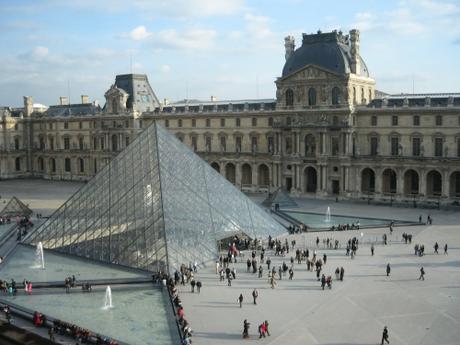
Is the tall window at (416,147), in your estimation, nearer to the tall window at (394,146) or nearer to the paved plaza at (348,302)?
the tall window at (394,146)

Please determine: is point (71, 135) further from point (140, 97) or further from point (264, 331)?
point (264, 331)

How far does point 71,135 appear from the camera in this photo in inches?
2709

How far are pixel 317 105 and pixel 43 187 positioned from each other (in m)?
30.7

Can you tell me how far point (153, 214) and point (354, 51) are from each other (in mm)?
29487

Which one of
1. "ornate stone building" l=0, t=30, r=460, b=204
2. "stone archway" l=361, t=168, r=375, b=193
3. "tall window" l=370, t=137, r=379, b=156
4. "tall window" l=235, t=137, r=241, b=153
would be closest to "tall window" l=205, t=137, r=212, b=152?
"ornate stone building" l=0, t=30, r=460, b=204

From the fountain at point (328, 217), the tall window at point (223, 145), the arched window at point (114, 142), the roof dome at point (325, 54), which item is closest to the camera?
the fountain at point (328, 217)

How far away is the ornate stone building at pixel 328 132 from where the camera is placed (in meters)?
45.7

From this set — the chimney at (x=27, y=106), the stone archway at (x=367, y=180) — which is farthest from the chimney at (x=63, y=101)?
the stone archway at (x=367, y=180)

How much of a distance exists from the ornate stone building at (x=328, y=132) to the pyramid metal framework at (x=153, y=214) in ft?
56.7

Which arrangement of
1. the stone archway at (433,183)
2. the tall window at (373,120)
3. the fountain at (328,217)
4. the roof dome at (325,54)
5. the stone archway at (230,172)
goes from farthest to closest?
the stone archway at (230,172) < the roof dome at (325,54) < the tall window at (373,120) < the stone archway at (433,183) < the fountain at (328,217)

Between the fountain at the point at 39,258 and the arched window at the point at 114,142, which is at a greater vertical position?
the arched window at the point at 114,142

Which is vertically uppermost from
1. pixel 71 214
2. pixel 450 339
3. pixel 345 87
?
pixel 345 87

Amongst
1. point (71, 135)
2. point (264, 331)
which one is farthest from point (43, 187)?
point (264, 331)

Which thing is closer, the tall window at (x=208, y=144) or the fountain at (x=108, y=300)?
the fountain at (x=108, y=300)
